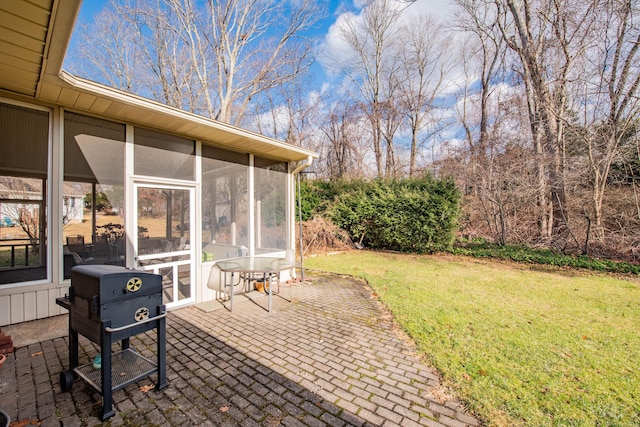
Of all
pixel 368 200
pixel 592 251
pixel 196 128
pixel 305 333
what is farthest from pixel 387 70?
pixel 305 333

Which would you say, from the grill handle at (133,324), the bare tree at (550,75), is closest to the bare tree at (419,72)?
the bare tree at (550,75)

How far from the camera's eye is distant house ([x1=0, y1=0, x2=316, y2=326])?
3.20m

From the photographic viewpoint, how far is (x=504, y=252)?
350 inches

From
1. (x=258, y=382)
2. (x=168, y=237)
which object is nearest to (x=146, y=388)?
(x=258, y=382)

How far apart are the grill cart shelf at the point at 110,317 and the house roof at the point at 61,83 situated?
1.86 metres

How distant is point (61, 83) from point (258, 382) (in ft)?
12.0

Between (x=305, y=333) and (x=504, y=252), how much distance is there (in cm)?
787

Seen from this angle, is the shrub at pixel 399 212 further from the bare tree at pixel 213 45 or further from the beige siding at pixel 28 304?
the beige siding at pixel 28 304

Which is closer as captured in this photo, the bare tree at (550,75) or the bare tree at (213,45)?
the bare tree at (550,75)

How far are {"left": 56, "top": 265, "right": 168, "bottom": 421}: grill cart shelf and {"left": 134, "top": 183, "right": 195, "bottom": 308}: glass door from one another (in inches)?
68.7

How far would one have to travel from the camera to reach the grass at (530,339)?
2.31 meters

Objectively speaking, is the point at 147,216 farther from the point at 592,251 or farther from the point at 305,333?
the point at 592,251

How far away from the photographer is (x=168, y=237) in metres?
4.55

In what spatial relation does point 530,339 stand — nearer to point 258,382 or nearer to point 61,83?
point 258,382
